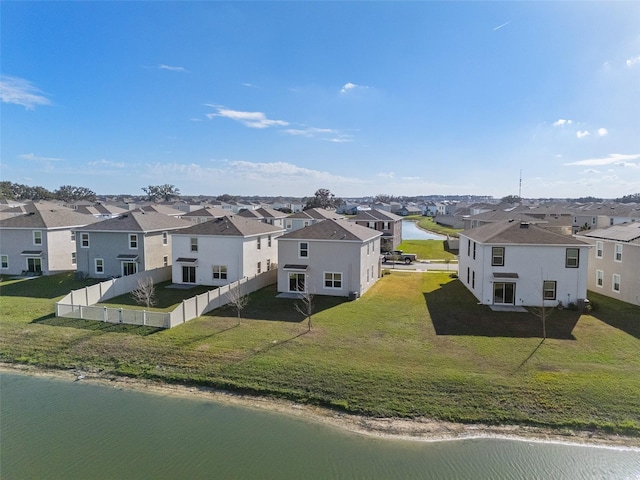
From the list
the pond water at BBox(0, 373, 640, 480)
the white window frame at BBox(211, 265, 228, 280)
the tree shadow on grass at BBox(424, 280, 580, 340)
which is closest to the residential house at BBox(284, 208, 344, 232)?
the white window frame at BBox(211, 265, 228, 280)

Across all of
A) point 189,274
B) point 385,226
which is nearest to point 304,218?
point 385,226

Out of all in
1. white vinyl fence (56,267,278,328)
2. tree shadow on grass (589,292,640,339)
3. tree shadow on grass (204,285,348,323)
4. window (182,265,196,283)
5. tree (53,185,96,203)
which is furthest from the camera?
tree (53,185,96,203)

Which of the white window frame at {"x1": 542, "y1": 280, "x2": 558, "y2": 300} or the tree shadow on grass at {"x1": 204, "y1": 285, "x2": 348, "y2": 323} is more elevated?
the white window frame at {"x1": 542, "y1": 280, "x2": 558, "y2": 300}

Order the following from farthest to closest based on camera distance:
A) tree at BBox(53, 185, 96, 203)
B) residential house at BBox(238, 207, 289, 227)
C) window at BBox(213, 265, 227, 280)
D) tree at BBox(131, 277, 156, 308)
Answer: tree at BBox(53, 185, 96, 203) < residential house at BBox(238, 207, 289, 227) < window at BBox(213, 265, 227, 280) < tree at BBox(131, 277, 156, 308)

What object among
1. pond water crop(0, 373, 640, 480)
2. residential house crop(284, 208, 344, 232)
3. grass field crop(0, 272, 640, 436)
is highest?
residential house crop(284, 208, 344, 232)

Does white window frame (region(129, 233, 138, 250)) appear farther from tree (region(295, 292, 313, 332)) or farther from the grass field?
tree (region(295, 292, 313, 332))

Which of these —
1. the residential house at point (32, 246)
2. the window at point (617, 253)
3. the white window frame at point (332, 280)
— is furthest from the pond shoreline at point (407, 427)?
the residential house at point (32, 246)

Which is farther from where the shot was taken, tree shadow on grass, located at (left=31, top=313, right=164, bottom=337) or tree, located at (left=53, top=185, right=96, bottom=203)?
tree, located at (left=53, top=185, right=96, bottom=203)

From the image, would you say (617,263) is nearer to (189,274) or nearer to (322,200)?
(189,274)
